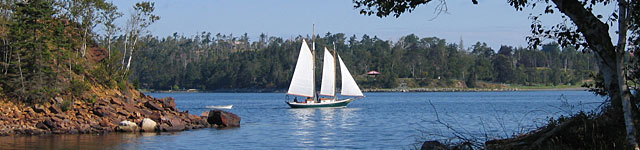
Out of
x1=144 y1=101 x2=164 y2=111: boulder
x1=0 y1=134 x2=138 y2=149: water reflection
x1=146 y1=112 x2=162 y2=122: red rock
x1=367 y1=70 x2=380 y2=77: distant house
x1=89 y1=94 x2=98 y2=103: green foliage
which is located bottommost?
x1=0 y1=134 x2=138 y2=149: water reflection

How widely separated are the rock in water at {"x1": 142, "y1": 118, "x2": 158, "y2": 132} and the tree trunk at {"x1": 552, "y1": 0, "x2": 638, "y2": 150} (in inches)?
911

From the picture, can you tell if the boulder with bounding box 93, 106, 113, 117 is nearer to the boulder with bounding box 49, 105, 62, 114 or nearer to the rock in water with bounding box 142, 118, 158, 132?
the boulder with bounding box 49, 105, 62, 114

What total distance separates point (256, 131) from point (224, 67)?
14595 cm

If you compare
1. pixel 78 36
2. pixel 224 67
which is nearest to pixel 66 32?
pixel 78 36

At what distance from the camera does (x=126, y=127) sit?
1243 inches

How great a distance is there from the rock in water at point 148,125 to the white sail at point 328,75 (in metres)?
30.0

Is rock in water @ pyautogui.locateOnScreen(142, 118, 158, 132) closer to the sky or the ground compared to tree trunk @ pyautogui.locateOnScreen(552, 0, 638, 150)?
closer to the ground

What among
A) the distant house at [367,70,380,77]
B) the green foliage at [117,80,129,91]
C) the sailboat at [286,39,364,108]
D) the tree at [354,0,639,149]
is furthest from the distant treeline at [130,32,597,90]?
the tree at [354,0,639,149]

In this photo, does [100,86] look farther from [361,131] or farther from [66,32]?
[361,131]

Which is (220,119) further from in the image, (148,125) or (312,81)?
(312,81)

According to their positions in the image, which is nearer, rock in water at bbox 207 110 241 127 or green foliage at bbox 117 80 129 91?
rock in water at bbox 207 110 241 127

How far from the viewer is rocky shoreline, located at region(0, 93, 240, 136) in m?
29.9

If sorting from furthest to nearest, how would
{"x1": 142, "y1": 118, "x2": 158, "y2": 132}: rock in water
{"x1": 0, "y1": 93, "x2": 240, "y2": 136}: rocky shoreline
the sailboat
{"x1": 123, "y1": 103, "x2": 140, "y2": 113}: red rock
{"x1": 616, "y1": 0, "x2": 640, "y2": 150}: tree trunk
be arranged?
1. the sailboat
2. {"x1": 123, "y1": 103, "x2": 140, "y2": 113}: red rock
3. {"x1": 142, "y1": 118, "x2": 158, "y2": 132}: rock in water
4. {"x1": 0, "y1": 93, "x2": 240, "y2": 136}: rocky shoreline
5. {"x1": 616, "y1": 0, "x2": 640, "y2": 150}: tree trunk

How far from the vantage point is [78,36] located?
38.8 m
